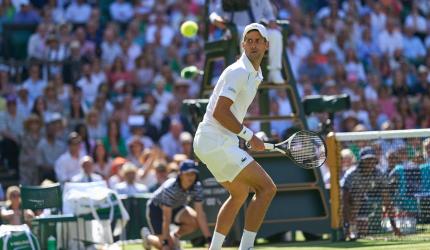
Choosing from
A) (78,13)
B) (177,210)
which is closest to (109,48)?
(78,13)

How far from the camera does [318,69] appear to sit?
2286cm

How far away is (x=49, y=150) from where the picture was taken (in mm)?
18203

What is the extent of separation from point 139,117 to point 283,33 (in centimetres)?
584

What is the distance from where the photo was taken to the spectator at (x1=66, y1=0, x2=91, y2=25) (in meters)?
22.1

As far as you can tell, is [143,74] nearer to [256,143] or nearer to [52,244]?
[52,244]

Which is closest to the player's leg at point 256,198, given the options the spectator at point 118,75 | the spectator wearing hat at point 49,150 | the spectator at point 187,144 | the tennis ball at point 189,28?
the tennis ball at point 189,28

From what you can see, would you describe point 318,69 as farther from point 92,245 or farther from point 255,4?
point 92,245

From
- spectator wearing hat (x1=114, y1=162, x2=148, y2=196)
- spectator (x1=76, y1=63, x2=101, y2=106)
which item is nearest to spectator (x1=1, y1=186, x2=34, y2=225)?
spectator wearing hat (x1=114, y1=162, x2=148, y2=196)

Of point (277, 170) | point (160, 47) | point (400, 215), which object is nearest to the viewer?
point (400, 215)

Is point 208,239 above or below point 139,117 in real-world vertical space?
below

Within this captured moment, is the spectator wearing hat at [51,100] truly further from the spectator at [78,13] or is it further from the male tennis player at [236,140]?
the male tennis player at [236,140]

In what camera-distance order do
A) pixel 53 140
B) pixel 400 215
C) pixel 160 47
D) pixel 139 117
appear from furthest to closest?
pixel 160 47, pixel 139 117, pixel 53 140, pixel 400 215

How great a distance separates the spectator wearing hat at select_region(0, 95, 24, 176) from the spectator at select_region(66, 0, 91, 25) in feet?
11.7

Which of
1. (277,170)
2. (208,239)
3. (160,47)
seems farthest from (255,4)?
(160,47)
